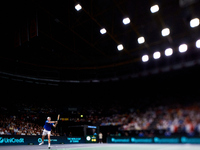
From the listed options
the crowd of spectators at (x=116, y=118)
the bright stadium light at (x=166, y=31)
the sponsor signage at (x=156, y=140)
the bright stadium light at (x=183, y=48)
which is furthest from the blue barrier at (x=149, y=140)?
the bright stadium light at (x=166, y=31)

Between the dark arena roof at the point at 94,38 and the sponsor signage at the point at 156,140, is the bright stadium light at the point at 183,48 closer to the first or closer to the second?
the dark arena roof at the point at 94,38

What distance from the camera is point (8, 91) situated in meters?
25.3

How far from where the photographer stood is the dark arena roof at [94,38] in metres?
14.8

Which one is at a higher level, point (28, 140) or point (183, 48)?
point (183, 48)

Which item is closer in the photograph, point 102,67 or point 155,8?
point 155,8

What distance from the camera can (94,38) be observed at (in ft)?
65.8

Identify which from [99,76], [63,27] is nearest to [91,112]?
[99,76]

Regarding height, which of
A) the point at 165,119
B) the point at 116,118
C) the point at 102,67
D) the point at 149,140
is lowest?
the point at 149,140

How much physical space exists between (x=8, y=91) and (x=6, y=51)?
6.36 meters

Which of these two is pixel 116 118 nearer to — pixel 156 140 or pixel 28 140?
pixel 156 140

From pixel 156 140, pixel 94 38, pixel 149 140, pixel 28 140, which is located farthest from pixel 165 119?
pixel 28 140

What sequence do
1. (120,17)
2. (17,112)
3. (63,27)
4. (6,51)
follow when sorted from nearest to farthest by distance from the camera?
(120,17) → (63,27) → (6,51) → (17,112)

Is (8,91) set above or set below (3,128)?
above

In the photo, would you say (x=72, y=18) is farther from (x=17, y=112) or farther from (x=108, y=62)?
(x=17, y=112)
